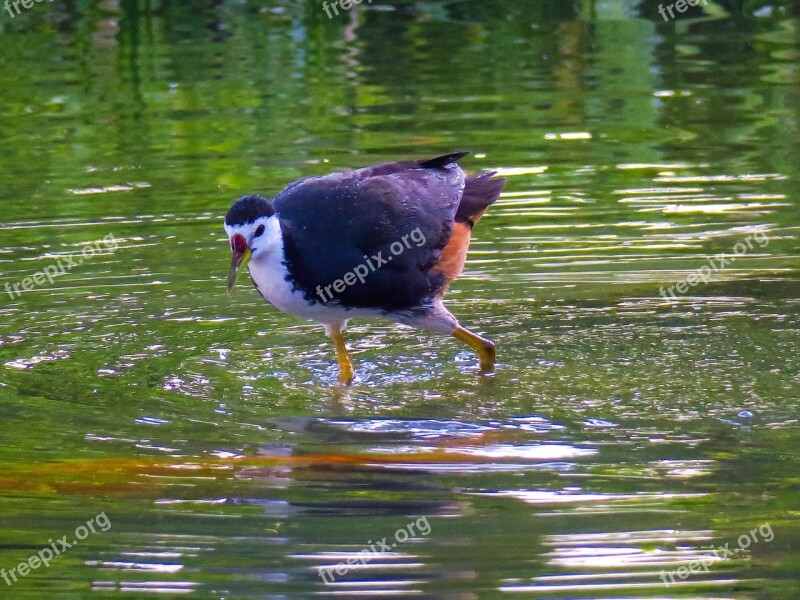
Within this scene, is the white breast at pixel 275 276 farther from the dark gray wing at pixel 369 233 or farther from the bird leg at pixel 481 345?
the bird leg at pixel 481 345

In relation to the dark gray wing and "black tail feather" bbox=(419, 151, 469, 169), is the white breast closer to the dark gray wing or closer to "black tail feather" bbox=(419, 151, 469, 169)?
the dark gray wing

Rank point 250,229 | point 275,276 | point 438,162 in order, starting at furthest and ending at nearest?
1. point 438,162
2. point 275,276
3. point 250,229

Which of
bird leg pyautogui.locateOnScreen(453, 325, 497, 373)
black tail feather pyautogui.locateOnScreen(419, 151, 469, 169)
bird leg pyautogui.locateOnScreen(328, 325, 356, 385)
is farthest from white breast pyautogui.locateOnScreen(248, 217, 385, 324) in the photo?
black tail feather pyautogui.locateOnScreen(419, 151, 469, 169)

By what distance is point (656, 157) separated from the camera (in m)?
11.9

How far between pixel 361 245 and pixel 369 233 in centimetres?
9

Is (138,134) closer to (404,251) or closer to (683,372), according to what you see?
(404,251)

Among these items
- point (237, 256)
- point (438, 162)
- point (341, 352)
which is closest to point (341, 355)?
point (341, 352)

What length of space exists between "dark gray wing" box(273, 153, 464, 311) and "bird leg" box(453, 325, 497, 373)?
0.27 metres

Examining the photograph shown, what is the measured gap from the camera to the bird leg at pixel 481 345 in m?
7.39

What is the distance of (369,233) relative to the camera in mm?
6902

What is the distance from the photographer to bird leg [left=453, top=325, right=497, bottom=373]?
739 centimetres

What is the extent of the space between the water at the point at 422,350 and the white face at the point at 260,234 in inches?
30.2

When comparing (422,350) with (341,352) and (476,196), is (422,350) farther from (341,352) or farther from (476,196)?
(476,196)

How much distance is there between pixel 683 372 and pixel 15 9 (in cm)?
1279
